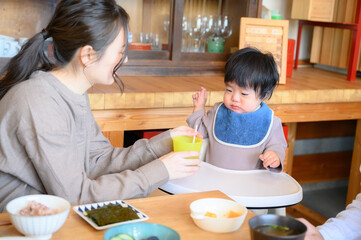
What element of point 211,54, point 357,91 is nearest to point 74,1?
point 211,54

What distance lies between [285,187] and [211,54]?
145 centimetres

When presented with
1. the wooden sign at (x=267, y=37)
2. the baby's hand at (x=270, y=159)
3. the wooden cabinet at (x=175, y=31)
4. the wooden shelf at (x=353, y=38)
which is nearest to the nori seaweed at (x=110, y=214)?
the baby's hand at (x=270, y=159)

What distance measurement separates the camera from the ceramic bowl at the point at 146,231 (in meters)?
0.93

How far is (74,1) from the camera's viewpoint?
1341mm

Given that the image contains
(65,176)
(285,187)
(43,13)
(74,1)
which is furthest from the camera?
(43,13)

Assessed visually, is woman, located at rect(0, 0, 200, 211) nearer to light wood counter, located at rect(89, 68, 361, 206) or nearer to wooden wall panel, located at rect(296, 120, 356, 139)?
light wood counter, located at rect(89, 68, 361, 206)

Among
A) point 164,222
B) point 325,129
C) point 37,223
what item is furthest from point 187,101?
point 325,129

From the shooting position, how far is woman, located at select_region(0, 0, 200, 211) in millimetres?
1214

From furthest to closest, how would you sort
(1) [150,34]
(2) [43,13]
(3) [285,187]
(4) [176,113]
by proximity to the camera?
(1) [150,34]
(2) [43,13]
(4) [176,113]
(3) [285,187]

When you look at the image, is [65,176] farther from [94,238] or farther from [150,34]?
[150,34]

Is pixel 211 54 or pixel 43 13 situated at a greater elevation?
pixel 43 13

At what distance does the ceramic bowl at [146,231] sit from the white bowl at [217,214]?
9 centimetres

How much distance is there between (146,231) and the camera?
3.12ft

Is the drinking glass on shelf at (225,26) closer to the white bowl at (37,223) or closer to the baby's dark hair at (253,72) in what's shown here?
the baby's dark hair at (253,72)
